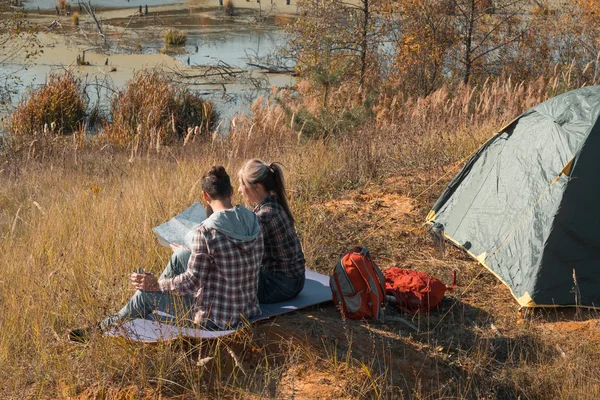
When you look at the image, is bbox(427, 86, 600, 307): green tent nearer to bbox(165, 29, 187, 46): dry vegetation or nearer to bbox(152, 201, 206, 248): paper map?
bbox(152, 201, 206, 248): paper map

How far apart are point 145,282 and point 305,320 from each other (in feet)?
3.17

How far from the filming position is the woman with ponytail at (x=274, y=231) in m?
4.36

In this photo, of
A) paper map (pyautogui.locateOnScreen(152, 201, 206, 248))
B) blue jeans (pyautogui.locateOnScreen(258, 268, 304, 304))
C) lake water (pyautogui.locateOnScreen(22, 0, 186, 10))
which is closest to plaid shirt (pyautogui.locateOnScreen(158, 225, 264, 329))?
paper map (pyautogui.locateOnScreen(152, 201, 206, 248))

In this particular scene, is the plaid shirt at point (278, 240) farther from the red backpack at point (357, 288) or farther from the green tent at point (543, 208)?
the green tent at point (543, 208)

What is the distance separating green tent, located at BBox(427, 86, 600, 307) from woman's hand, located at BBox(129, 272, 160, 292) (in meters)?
2.61

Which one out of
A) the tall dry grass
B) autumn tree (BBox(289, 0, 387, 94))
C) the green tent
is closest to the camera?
the green tent

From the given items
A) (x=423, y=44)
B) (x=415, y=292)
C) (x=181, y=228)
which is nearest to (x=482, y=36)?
(x=423, y=44)

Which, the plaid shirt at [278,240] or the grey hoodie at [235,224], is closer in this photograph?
the grey hoodie at [235,224]

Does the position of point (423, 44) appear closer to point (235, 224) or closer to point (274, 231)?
point (274, 231)

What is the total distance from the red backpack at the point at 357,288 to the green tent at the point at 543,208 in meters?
1.29

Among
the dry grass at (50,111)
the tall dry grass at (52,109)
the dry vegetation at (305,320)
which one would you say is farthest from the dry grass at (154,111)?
the dry vegetation at (305,320)

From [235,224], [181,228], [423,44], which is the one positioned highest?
[423,44]

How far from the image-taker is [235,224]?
388 centimetres

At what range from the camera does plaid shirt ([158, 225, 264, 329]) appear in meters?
3.85
